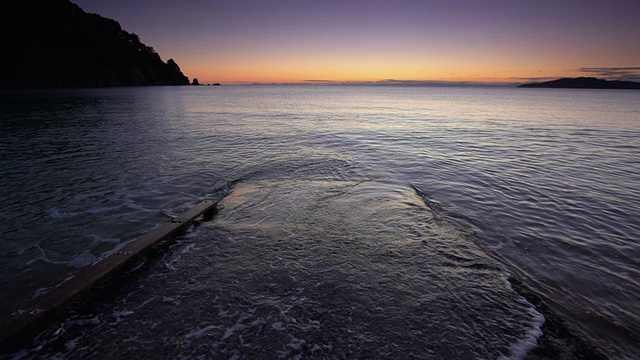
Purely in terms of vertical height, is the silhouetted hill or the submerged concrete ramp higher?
the silhouetted hill

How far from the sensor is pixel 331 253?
22.1 feet

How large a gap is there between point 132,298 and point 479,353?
5950 mm

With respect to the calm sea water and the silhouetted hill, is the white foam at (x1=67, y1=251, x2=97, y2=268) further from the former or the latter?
→ the silhouetted hill

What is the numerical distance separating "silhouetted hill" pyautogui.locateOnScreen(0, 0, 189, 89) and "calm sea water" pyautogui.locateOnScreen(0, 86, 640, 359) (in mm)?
132350

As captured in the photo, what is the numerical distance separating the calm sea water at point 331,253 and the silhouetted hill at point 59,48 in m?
132

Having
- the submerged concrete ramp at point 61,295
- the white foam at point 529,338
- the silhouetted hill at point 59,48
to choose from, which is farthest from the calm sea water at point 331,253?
the silhouetted hill at point 59,48

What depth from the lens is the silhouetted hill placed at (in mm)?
103375

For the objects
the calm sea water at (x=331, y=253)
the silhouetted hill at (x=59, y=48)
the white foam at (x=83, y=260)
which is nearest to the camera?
the calm sea water at (x=331, y=253)

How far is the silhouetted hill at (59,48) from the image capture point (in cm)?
10338

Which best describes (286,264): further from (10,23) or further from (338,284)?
(10,23)

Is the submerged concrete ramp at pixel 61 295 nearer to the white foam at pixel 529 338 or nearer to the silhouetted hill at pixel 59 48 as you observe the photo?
the white foam at pixel 529 338

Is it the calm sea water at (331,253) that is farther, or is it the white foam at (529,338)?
the calm sea water at (331,253)

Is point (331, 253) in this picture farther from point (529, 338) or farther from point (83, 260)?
point (83, 260)

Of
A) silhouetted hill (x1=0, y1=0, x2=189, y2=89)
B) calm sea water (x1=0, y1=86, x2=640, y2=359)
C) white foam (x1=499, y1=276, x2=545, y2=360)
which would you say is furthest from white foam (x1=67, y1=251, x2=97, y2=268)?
silhouetted hill (x1=0, y1=0, x2=189, y2=89)
